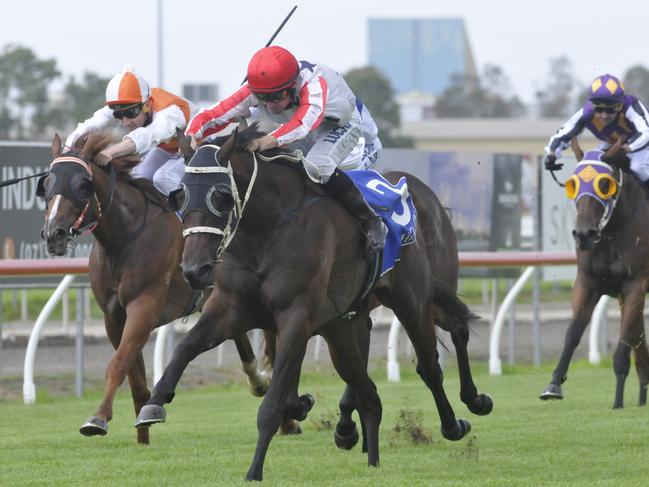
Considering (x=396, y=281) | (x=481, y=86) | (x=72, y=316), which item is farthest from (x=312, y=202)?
(x=481, y=86)

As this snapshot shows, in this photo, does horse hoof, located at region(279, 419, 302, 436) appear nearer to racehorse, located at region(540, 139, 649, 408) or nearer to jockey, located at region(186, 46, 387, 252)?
jockey, located at region(186, 46, 387, 252)

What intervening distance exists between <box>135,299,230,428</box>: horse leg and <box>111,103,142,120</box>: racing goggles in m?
2.02

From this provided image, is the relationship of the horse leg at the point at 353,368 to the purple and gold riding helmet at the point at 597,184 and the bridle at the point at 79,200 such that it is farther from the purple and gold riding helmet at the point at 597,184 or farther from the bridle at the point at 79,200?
the purple and gold riding helmet at the point at 597,184

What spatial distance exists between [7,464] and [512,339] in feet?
22.7

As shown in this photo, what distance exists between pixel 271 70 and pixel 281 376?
1.34m

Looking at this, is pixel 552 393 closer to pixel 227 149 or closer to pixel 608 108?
pixel 608 108

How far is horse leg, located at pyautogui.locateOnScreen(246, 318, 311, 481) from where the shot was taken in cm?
558

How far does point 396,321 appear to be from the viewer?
11.0 m

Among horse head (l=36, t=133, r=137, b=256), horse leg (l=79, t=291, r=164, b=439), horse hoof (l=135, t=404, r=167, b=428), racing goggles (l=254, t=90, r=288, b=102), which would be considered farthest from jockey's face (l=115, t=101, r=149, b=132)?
horse hoof (l=135, t=404, r=167, b=428)

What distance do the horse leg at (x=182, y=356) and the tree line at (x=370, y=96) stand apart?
115 ft

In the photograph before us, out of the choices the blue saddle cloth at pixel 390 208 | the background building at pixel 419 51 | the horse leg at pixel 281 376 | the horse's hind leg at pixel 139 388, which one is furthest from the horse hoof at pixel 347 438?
the background building at pixel 419 51

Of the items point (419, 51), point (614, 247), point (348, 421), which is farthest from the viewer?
point (419, 51)

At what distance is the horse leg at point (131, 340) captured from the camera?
6629 mm

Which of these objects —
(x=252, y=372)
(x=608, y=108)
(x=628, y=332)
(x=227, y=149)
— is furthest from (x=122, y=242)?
(x=608, y=108)
